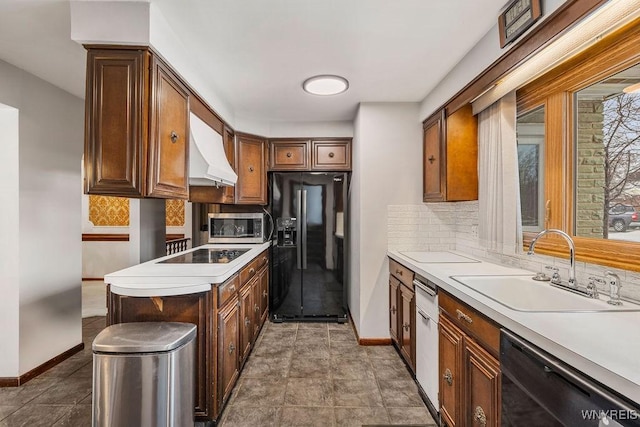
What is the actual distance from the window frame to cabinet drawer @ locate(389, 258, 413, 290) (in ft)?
2.72

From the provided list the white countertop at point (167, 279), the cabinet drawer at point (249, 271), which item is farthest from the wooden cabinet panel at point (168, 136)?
the cabinet drawer at point (249, 271)

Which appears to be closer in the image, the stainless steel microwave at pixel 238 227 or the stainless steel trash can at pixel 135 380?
the stainless steel trash can at pixel 135 380

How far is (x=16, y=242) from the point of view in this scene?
2.39 metres

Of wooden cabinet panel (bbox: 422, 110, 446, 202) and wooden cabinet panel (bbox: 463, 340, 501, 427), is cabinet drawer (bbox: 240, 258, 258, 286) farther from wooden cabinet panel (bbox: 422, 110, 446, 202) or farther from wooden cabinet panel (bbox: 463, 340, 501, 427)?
wooden cabinet panel (bbox: 422, 110, 446, 202)

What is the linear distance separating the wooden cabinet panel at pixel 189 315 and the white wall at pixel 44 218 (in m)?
1.23

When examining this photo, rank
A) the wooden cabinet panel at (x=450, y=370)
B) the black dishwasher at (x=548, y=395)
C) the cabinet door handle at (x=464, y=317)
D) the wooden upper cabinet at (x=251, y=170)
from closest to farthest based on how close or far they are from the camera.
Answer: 1. the black dishwasher at (x=548, y=395)
2. the cabinet door handle at (x=464, y=317)
3. the wooden cabinet panel at (x=450, y=370)
4. the wooden upper cabinet at (x=251, y=170)

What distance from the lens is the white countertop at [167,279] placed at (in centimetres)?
177

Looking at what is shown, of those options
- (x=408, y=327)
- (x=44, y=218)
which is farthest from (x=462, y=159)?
(x=44, y=218)

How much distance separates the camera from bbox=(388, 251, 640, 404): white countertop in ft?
2.66

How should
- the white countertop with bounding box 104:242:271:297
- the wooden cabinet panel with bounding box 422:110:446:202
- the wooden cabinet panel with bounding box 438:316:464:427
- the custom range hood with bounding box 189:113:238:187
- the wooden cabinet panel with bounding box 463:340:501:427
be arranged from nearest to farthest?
the wooden cabinet panel with bounding box 463:340:501:427 < the wooden cabinet panel with bounding box 438:316:464:427 < the white countertop with bounding box 104:242:271:297 < the custom range hood with bounding box 189:113:238:187 < the wooden cabinet panel with bounding box 422:110:446:202

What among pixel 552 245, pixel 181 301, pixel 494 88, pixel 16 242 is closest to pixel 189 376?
pixel 181 301

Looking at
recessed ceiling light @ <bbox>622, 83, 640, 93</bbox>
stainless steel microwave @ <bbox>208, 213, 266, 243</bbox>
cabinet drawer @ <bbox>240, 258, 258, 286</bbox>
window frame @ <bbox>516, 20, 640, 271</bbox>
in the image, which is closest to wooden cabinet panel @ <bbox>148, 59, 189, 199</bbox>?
cabinet drawer @ <bbox>240, 258, 258, 286</bbox>

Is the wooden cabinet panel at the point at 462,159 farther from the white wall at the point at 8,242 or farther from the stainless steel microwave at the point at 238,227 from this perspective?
the white wall at the point at 8,242

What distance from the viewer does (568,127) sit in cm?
181
